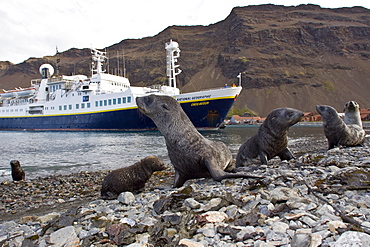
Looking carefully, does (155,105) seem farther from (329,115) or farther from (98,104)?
(98,104)

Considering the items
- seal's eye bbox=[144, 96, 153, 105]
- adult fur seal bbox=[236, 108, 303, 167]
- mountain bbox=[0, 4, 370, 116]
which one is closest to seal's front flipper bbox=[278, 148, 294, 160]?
adult fur seal bbox=[236, 108, 303, 167]

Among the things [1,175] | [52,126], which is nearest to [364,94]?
[52,126]

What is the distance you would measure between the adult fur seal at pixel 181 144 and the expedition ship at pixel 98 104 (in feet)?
93.8

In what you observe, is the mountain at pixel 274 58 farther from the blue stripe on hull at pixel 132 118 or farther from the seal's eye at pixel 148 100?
the seal's eye at pixel 148 100

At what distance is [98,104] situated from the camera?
36812 mm

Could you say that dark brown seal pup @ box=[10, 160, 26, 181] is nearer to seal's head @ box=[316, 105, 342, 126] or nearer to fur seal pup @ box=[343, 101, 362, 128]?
seal's head @ box=[316, 105, 342, 126]

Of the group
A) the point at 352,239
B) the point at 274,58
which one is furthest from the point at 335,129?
the point at 274,58

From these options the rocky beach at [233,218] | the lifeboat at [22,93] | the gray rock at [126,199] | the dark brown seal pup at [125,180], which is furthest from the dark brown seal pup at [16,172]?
the lifeboat at [22,93]

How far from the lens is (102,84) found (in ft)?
128

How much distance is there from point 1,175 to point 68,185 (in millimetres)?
3978

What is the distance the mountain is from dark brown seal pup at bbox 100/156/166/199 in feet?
281

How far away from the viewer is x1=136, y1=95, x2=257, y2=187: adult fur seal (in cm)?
437

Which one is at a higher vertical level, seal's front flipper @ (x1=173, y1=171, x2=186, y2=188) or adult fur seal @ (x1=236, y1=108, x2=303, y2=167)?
adult fur seal @ (x1=236, y1=108, x2=303, y2=167)

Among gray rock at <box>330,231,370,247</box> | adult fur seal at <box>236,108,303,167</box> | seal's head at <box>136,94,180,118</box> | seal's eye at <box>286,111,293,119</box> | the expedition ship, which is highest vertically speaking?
the expedition ship
